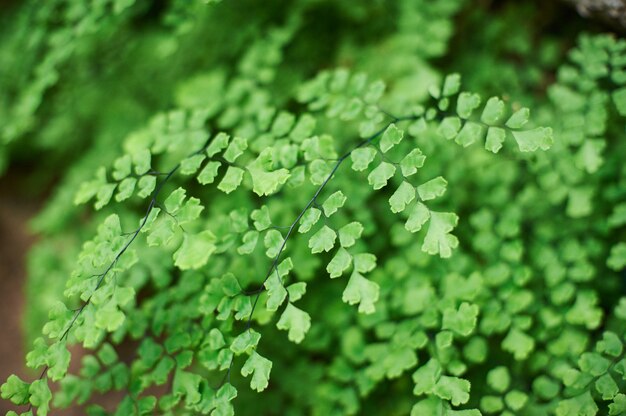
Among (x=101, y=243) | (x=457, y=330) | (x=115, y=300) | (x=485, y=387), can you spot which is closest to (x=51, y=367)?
(x=115, y=300)

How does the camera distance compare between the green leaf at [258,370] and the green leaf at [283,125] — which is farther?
the green leaf at [283,125]

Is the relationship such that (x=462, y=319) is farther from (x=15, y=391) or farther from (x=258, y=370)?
(x=15, y=391)

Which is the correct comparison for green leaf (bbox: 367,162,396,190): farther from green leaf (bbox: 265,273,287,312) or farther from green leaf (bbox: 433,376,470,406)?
green leaf (bbox: 433,376,470,406)

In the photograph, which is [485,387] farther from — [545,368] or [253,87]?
[253,87]

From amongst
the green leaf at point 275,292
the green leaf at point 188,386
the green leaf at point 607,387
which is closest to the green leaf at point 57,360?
the green leaf at point 188,386

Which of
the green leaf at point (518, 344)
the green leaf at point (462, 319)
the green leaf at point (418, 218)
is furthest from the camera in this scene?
the green leaf at point (518, 344)

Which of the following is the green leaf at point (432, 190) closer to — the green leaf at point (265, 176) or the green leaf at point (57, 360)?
the green leaf at point (265, 176)

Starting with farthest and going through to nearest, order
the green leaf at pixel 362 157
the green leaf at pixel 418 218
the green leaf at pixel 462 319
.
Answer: the green leaf at pixel 462 319 → the green leaf at pixel 362 157 → the green leaf at pixel 418 218
